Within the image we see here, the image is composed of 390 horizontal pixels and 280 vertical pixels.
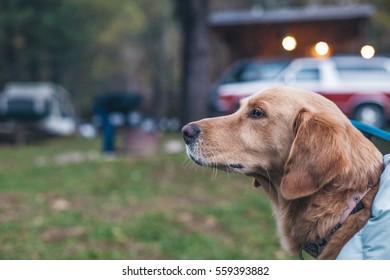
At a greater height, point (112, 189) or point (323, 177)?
point (323, 177)

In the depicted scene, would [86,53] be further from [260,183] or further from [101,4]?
[260,183]

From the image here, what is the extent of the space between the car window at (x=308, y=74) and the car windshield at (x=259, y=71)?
47cm

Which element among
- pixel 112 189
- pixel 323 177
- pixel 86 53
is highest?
pixel 323 177

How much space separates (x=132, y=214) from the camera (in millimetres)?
7062

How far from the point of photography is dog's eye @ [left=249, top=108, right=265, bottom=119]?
9.50ft

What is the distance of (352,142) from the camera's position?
8.34 ft

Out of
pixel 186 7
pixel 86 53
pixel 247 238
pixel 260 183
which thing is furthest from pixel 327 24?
pixel 86 53

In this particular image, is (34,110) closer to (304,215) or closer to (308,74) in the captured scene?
(308,74)

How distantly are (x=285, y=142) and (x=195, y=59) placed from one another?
9.41m

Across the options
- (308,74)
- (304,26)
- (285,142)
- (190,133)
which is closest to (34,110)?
(304,26)

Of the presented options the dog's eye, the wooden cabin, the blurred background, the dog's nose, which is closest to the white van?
the blurred background

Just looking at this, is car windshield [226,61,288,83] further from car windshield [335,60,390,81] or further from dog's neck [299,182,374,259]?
dog's neck [299,182,374,259]

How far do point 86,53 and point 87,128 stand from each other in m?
8.09

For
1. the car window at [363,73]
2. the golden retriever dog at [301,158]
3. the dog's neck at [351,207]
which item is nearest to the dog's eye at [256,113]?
the golden retriever dog at [301,158]
